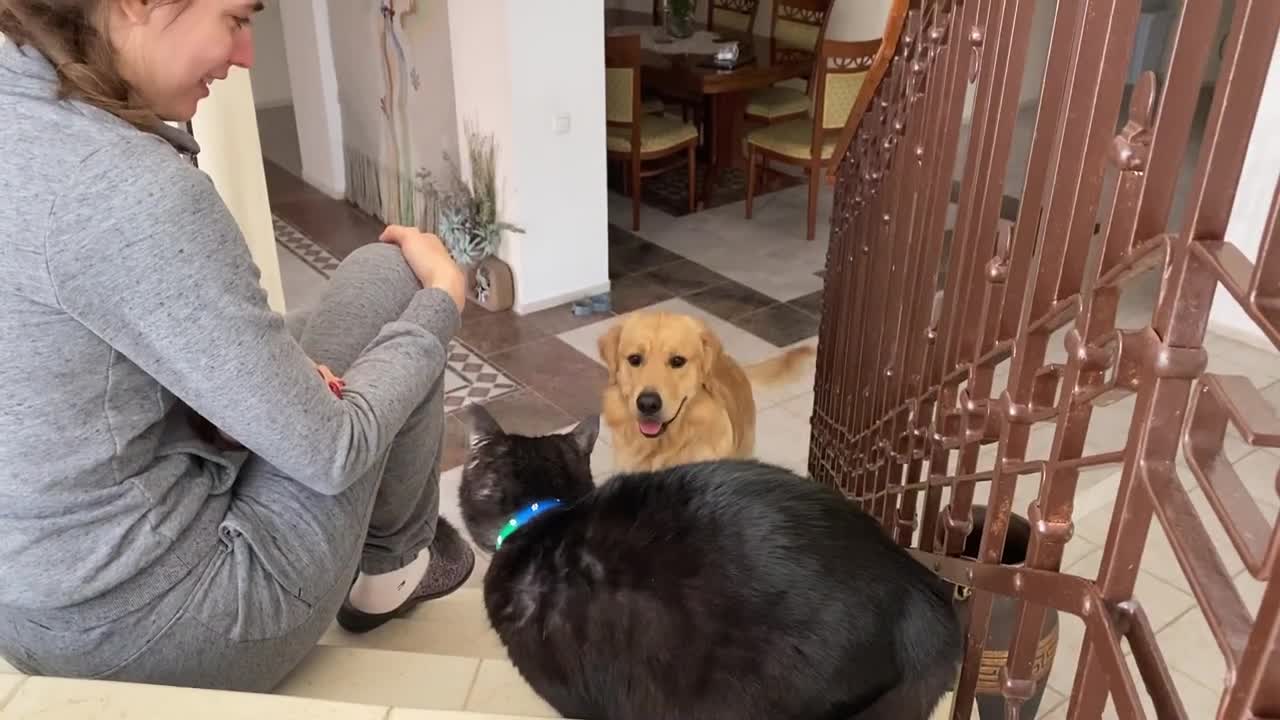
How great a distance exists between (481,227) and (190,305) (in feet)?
9.93

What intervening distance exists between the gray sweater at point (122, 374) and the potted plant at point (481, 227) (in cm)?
275

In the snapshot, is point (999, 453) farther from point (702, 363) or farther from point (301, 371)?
point (702, 363)

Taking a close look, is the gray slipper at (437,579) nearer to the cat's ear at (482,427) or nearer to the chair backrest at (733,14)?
the cat's ear at (482,427)

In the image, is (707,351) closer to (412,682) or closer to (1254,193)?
(412,682)

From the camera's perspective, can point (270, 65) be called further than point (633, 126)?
Yes

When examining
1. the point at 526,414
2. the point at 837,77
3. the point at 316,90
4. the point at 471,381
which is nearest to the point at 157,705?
the point at 526,414

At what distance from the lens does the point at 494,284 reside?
391 cm

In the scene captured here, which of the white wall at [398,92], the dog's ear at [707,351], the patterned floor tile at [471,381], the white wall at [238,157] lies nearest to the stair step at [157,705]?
the white wall at [238,157]

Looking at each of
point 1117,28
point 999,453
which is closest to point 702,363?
point 999,453

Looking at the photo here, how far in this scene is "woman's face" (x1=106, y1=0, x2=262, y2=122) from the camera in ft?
3.20

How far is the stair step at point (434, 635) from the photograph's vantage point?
1635 mm

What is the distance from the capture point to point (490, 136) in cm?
381

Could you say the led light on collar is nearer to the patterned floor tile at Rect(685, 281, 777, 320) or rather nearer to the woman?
the woman

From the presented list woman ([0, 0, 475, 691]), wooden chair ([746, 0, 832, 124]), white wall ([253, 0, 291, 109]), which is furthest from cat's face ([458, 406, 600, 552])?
white wall ([253, 0, 291, 109])
